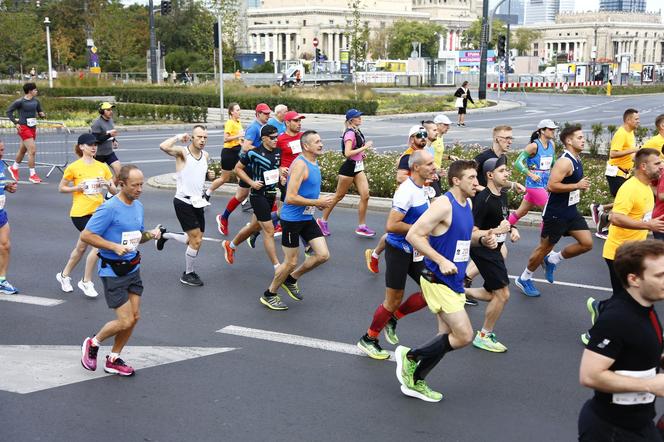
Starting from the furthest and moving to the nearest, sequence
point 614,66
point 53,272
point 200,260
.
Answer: point 614,66, point 200,260, point 53,272

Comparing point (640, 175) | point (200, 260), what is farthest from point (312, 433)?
point (200, 260)

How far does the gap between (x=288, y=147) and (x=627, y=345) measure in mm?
7969

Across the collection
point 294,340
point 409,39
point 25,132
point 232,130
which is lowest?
point 294,340

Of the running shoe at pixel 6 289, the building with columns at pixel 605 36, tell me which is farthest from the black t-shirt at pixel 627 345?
the building with columns at pixel 605 36

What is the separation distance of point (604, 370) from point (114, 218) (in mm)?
4249

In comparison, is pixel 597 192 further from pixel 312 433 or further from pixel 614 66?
pixel 614 66

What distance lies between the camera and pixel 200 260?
11148 mm

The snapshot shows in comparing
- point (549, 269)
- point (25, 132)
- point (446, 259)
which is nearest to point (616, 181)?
point (549, 269)

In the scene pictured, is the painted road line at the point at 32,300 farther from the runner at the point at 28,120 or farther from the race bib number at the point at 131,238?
the runner at the point at 28,120

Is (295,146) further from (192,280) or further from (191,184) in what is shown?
(192,280)

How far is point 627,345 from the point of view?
151 inches

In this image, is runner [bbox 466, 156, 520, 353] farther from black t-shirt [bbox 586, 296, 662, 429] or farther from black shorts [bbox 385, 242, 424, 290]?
black t-shirt [bbox 586, 296, 662, 429]

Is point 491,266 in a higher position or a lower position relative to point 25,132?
lower

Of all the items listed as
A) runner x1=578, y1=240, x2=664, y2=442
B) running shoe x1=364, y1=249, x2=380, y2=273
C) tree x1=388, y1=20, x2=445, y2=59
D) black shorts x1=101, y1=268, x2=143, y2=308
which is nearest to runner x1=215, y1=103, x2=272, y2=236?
running shoe x1=364, y1=249, x2=380, y2=273
